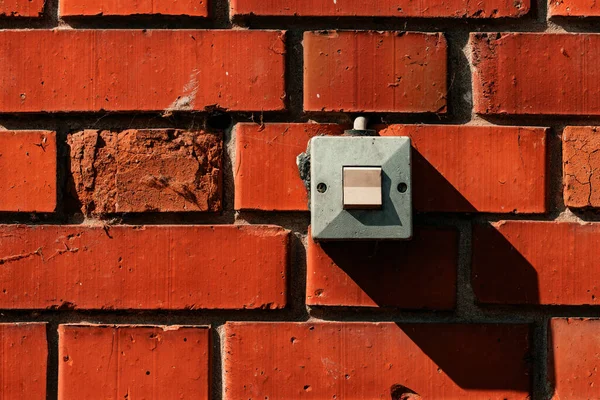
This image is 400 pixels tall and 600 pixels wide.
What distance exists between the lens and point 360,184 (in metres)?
0.94

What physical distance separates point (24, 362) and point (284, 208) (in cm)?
48

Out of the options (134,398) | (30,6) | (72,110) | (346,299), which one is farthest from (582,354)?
(30,6)

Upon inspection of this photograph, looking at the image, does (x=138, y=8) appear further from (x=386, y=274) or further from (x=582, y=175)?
(x=582, y=175)

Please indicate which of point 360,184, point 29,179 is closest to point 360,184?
point 360,184

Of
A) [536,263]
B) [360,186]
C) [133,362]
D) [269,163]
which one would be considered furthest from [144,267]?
[536,263]

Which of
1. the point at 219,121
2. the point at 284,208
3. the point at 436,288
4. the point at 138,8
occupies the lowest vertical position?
the point at 436,288

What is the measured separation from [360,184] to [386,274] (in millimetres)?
173

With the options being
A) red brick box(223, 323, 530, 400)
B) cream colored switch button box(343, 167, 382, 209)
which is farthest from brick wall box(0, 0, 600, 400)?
cream colored switch button box(343, 167, 382, 209)

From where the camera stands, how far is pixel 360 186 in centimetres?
94

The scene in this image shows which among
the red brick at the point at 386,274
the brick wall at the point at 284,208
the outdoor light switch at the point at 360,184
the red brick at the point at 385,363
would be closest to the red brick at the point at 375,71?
the brick wall at the point at 284,208

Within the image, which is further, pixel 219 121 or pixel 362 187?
pixel 219 121

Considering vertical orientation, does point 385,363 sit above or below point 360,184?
below

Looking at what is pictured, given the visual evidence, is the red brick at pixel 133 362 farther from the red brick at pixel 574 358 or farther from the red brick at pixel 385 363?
the red brick at pixel 574 358

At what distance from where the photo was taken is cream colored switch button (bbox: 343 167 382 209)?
36.7 inches
